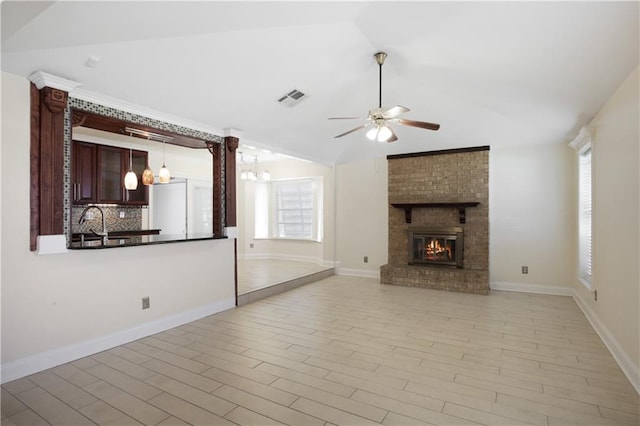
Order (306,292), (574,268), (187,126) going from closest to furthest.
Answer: (187,126) < (574,268) < (306,292)

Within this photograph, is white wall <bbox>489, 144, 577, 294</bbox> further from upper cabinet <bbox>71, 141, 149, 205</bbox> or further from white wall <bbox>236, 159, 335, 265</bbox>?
upper cabinet <bbox>71, 141, 149, 205</bbox>

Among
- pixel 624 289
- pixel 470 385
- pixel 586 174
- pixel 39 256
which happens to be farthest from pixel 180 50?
pixel 586 174

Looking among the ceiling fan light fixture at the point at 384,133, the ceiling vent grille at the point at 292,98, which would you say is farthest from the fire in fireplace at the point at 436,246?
the ceiling vent grille at the point at 292,98

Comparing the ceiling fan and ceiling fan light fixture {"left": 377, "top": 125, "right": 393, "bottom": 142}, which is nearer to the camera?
the ceiling fan

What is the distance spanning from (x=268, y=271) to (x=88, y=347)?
3.94 meters

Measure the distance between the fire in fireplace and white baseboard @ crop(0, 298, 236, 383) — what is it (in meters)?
3.72

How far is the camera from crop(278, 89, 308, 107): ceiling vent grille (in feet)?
13.5

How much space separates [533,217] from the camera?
5.55 meters

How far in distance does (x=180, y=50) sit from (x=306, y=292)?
3.97 meters

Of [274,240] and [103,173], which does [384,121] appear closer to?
[103,173]

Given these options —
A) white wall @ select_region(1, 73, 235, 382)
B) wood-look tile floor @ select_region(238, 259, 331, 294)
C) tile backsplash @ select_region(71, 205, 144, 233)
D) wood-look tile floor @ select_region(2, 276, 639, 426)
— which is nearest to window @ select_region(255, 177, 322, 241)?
wood-look tile floor @ select_region(238, 259, 331, 294)

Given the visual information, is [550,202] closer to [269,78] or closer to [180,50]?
[269,78]

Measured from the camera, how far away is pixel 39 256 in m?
2.92

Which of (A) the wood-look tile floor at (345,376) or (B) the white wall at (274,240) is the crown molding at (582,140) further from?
(B) the white wall at (274,240)
